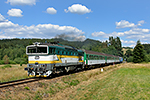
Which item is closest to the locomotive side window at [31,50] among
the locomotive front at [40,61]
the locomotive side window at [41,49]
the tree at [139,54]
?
the locomotive front at [40,61]

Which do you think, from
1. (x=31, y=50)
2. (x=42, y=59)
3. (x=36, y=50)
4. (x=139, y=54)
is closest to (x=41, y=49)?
(x=36, y=50)

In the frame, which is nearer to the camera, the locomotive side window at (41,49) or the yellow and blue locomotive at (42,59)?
the yellow and blue locomotive at (42,59)

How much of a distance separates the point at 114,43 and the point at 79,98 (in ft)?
370

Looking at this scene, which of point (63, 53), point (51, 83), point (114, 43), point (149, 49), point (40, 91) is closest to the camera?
point (40, 91)

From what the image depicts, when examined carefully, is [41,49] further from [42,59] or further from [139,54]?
[139,54]

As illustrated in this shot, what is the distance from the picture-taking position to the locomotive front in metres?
15.1

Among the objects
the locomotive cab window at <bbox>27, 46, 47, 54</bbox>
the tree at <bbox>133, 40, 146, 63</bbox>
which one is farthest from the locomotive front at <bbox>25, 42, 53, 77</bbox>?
the tree at <bbox>133, 40, 146, 63</bbox>

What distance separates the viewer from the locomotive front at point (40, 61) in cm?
1507

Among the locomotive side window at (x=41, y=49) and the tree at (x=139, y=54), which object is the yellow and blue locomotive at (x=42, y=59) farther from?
the tree at (x=139, y=54)

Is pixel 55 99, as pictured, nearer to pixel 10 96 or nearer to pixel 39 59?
pixel 10 96

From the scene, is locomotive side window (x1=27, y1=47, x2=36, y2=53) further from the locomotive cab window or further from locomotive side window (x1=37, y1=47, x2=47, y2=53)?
locomotive side window (x1=37, y1=47, x2=47, y2=53)

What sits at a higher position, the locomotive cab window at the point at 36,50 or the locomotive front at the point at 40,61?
the locomotive cab window at the point at 36,50

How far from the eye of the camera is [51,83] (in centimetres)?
1414

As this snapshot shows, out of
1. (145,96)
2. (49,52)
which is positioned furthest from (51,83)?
(145,96)
